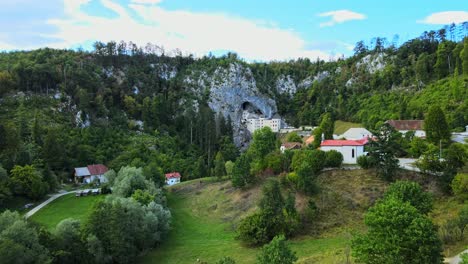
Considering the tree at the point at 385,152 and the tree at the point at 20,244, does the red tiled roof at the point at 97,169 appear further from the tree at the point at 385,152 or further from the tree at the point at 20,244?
the tree at the point at 385,152

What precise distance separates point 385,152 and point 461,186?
26.3 feet

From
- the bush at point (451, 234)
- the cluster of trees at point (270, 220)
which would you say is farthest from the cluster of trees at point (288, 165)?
the bush at point (451, 234)

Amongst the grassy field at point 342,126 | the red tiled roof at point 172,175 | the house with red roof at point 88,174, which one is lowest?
the red tiled roof at point 172,175

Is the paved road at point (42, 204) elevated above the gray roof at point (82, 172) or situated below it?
below

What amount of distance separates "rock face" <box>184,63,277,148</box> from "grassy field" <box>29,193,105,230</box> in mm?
69623

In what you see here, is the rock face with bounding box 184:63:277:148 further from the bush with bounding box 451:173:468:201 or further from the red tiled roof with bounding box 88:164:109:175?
the bush with bounding box 451:173:468:201

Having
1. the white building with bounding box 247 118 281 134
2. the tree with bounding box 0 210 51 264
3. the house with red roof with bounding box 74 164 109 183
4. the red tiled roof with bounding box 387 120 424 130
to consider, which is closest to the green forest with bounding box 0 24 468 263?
the tree with bounding box 0 210 51 264

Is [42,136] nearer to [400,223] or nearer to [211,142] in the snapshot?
[211,142]

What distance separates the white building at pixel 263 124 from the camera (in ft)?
371

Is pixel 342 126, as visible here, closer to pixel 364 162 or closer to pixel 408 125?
pixel 408 125

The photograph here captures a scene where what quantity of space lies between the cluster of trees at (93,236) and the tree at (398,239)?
1778 cm

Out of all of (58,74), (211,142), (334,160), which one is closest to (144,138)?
(211,142)

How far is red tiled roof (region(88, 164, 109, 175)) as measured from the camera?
6146cm

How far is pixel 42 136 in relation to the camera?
6294 centimetres
